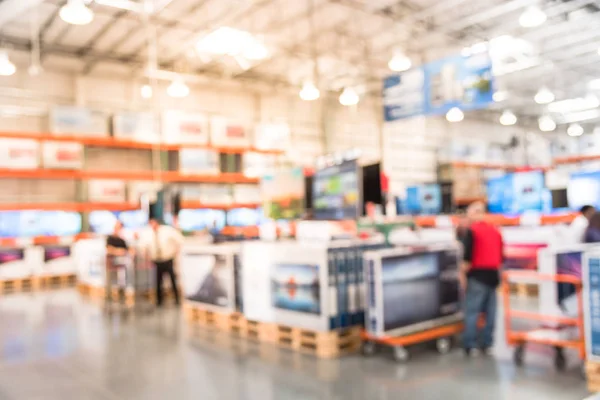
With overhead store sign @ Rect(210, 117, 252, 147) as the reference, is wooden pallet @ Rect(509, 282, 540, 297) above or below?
below

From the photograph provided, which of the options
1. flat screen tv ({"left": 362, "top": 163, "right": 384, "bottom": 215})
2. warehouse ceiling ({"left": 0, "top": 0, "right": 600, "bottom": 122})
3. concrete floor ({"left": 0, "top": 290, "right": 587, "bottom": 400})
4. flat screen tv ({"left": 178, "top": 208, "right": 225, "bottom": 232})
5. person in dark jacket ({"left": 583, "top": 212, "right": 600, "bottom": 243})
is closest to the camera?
concrete floor ({"left": 0, "top": 290, "right": 587, "bottom": 400})

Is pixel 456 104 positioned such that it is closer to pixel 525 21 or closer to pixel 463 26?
pixel 525 21

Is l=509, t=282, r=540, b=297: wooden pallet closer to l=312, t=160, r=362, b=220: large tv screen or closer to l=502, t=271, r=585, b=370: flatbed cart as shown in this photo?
l=502, t=271, r=585, b=370: flatbed cart

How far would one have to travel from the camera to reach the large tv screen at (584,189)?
30.8 feet

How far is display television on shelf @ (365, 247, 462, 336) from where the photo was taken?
5.58 metres

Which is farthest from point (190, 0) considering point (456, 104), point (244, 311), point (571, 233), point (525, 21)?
point (571, 233)

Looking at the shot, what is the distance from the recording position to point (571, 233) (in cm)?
895

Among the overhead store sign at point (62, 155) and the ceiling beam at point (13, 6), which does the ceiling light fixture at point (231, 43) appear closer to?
the ceiling beam at point (13, 6)

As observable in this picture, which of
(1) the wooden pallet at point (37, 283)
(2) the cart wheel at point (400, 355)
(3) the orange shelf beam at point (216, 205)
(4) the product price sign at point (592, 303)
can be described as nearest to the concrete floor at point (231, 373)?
(2) the cart wheel at point (400, 355)

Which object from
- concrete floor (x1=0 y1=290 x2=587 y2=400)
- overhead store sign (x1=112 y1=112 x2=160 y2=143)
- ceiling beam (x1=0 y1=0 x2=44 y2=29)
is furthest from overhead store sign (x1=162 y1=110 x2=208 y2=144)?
concrete floor (x1=0 y1=290 x2=587 y2=400)

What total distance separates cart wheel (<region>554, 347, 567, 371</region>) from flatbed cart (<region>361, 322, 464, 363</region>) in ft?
3.53

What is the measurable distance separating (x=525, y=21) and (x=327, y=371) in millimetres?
7157

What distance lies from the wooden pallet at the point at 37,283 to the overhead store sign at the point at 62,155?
278 centimetres

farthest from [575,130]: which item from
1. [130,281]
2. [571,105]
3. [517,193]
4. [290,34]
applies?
[130,281]
